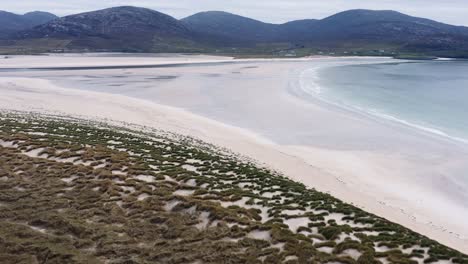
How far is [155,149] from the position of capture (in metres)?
29.1

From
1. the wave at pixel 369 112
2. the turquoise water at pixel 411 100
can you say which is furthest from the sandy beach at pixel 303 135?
the turquoise water at pixel 411 100

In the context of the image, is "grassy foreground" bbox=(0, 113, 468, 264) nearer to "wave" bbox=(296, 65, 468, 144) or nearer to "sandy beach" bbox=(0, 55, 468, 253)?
"sandy beach" bbox=(0, 55, 468, 253)

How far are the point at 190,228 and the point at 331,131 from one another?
27.3 meters

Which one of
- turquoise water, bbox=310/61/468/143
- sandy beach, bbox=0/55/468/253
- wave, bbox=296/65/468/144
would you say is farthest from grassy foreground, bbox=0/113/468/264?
turquoise water, bbox=310/61/468/143

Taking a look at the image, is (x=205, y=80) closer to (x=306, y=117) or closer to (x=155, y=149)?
(x=306, y=117)

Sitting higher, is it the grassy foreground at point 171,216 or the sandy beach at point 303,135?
the grassy foreground at point 171,216

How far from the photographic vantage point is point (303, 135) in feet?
132

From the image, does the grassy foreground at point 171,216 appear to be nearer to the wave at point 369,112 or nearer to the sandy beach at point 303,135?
the sandy beach at point 303,135

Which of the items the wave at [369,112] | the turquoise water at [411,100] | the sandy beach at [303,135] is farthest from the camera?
the turquoise water at [411,100]

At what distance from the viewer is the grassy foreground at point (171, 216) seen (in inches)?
597

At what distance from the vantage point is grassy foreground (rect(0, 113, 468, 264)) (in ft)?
49.7

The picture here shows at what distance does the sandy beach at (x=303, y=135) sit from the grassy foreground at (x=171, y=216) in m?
4.07

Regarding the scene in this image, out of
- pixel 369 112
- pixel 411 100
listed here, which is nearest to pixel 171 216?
pixel 369 112

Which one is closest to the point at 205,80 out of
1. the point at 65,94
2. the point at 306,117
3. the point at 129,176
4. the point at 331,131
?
the point at 65,94
